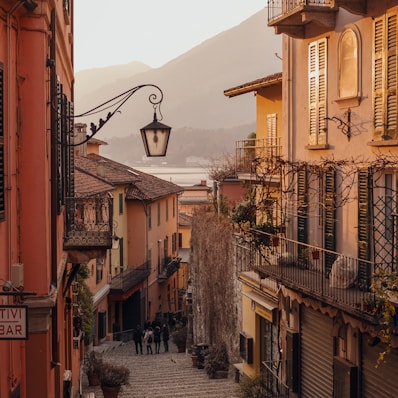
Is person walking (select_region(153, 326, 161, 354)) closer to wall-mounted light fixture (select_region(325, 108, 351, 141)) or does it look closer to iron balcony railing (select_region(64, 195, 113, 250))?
wall-mounted light fixture (select_region(325, 108, 351, 141))

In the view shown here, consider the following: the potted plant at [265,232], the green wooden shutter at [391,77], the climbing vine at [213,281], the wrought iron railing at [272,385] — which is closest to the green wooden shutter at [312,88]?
the potted plant at [265,232]

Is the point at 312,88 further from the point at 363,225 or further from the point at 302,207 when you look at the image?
the point at 363,225

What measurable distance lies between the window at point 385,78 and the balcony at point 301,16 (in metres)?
1.27

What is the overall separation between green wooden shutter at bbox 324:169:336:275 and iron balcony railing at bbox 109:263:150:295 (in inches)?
1064

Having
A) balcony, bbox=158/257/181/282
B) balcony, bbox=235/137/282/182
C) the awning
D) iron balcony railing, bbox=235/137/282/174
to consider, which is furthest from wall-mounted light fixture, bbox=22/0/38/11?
balcony, bbox=158/257/181/282

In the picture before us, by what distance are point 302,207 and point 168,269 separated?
38.7 metres

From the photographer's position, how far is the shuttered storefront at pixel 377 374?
14438mm

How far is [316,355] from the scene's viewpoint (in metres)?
18.4

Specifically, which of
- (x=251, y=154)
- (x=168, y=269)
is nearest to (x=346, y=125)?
(x=251, y=154)

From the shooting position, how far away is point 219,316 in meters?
29.9

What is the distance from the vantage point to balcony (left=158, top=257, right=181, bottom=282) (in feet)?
185

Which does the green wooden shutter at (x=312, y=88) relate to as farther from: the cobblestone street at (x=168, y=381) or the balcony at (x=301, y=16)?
the cobblestone street at (x=168, y=381)

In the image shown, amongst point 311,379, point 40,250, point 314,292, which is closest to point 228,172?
point 311,379

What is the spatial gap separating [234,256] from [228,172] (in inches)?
134
